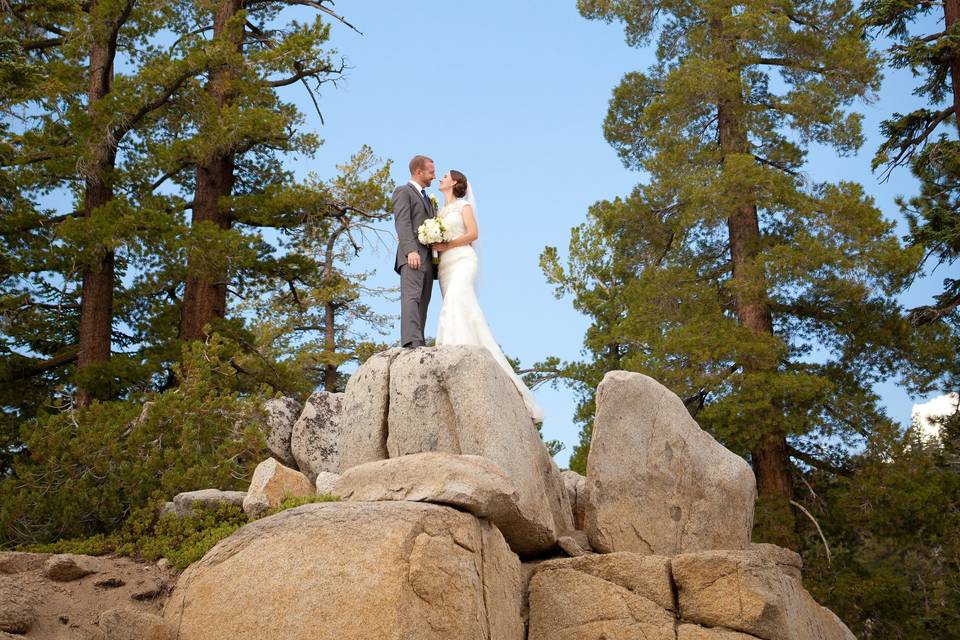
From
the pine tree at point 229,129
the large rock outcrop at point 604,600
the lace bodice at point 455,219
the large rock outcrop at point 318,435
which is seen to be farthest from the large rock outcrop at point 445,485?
the pine tree at point 229,129

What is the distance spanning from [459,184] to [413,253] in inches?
40.8

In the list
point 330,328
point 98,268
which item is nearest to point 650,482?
point 98,268

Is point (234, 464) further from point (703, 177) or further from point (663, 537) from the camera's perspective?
point (703, 177)

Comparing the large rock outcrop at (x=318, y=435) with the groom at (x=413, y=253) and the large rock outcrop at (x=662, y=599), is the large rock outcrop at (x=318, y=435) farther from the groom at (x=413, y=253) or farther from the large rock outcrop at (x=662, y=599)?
the large rock outcrop at (x=662, y=599)

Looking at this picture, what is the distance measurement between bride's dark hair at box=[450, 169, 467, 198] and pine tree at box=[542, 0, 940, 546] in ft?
24.6

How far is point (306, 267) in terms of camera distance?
18594mm

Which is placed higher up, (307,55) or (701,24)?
(701,24)

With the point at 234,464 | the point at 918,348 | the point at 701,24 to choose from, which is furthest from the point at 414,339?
the point at 701,24

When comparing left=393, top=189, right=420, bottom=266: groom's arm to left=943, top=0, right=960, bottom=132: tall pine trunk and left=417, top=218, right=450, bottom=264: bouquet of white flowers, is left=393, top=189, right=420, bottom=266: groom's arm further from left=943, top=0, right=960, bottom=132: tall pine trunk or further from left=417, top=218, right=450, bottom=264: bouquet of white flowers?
left=943, top=0, right=960, bottom=132: tall pine trunk

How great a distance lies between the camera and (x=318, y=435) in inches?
459

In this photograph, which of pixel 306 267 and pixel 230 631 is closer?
pixel 230 631

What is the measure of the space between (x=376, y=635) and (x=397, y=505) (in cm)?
109

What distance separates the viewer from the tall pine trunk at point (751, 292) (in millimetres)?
17016

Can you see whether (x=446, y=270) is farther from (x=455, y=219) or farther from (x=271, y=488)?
(x=271, y=488)
